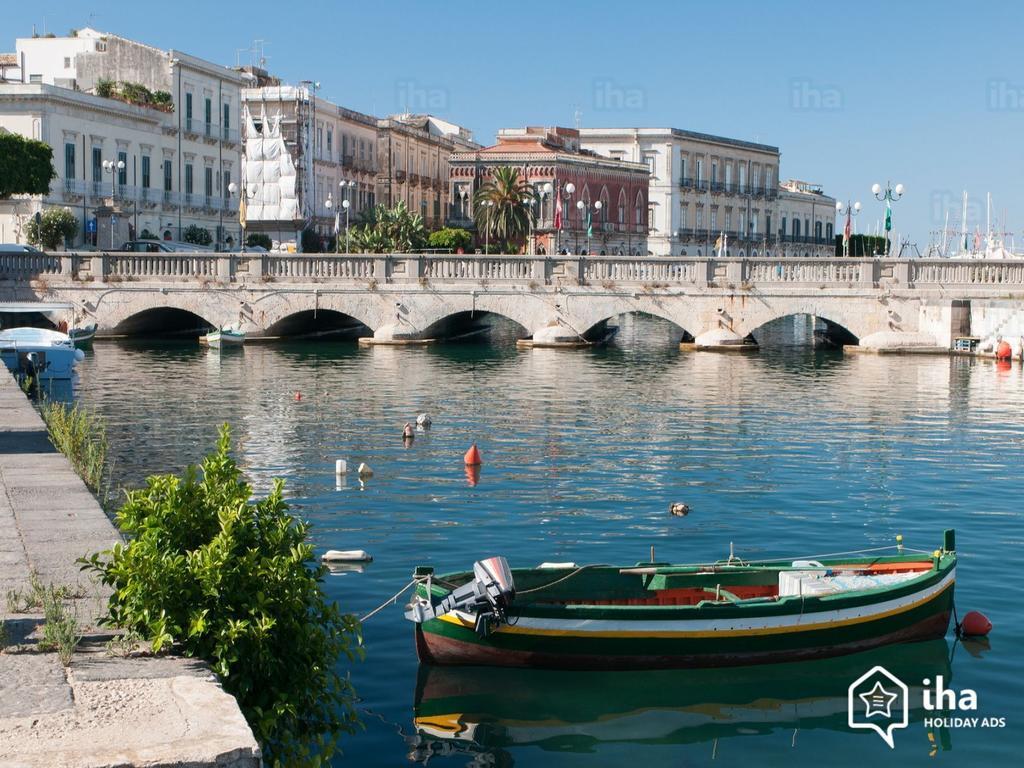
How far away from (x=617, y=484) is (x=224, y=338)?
32.7 m

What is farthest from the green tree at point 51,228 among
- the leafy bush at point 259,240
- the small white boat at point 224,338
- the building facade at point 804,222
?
the building facade at point 804,222

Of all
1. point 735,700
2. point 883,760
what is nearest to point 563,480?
point 735,700

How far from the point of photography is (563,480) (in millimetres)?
25656

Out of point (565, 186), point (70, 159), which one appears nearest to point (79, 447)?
point (70, 159)

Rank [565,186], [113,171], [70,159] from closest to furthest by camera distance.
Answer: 1. [70,159]
2. [113,171]
3. [565,186]

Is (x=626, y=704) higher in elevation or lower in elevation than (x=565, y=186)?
lower

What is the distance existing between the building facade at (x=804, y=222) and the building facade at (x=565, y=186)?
26.3 m

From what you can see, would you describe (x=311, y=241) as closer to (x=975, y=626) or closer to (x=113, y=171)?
(x=113, y=171)

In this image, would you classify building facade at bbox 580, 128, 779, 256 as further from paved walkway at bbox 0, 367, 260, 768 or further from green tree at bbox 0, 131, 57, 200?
paved walkway at bbox 0, 367, 260, 768

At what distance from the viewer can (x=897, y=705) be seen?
1405cm

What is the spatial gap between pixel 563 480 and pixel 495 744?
42.7ft

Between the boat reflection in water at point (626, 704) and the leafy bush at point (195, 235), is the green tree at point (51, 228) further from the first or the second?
the boat reflection in water at point (626, 704)

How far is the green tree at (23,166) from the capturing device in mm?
60531

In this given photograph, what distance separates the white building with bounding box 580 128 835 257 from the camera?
414 ft
